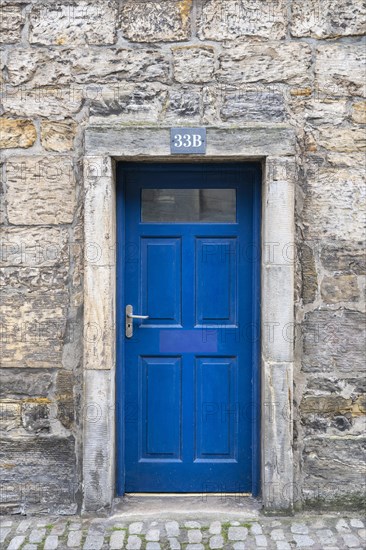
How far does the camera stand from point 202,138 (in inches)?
127

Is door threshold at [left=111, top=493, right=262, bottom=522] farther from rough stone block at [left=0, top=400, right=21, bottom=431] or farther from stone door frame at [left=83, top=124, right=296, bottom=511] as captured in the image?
rough stone block at [left=0, top=400, right=21, bottom=431]

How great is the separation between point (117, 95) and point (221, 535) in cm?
267

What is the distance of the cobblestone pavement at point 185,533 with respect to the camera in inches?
117

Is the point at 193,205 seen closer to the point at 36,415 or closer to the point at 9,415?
the point at 36,415

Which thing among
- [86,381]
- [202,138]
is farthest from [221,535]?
[202,138]

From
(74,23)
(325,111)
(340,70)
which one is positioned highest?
(74,23)

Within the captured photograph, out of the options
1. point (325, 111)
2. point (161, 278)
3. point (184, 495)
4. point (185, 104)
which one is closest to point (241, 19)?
point (185, 104)

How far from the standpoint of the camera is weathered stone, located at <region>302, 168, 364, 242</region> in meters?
3.29

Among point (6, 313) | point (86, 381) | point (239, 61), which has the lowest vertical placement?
point (86, 381)

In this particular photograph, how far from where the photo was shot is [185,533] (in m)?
3.09

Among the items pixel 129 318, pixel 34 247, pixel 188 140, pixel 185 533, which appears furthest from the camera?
pixel 129 318

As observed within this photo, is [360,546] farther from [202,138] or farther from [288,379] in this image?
[202,138]

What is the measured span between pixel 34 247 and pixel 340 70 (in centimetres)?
217

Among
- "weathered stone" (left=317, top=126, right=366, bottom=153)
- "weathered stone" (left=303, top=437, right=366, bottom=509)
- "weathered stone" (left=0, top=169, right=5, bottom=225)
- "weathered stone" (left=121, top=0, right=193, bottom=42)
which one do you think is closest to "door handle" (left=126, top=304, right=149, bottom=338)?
"weathered stone" (left=0, top=169, right=5, bottom=225)
